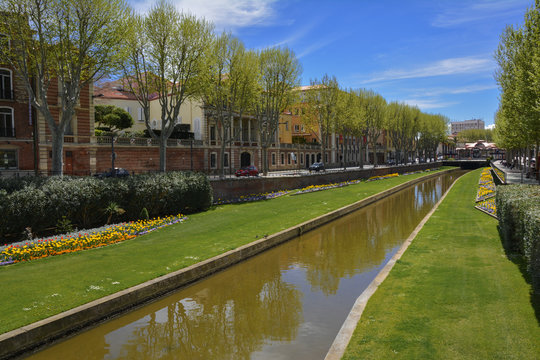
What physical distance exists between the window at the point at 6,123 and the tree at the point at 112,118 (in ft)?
51.5

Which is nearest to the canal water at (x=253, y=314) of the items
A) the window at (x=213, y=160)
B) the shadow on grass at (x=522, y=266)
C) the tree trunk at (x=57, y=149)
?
the shadow on grass at (x=522, y=266)

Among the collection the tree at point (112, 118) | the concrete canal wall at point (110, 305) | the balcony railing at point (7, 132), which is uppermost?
the tree at point (112, 118)

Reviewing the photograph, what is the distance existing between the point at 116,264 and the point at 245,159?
53.3 metres

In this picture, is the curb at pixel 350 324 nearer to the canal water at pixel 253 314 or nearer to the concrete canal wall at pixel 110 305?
the canal water at pixel 253 314

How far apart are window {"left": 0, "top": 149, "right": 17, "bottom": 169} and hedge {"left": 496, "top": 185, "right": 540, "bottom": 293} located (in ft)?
133

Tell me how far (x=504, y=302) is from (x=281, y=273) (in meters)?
6.88

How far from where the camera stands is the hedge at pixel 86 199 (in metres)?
14.9

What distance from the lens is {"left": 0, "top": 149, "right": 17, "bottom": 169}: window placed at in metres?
37.0

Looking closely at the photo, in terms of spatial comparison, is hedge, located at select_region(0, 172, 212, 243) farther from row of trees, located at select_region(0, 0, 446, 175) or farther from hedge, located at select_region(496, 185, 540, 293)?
hedge, located at select_region(496, 185, 540, 293)

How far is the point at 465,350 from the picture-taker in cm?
650

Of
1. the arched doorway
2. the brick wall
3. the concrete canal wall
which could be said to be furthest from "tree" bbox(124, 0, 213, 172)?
the arched doorway

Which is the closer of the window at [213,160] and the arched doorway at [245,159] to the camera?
the window at [213,160]

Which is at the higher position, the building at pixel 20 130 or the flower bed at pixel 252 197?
the building at pixel 20 130

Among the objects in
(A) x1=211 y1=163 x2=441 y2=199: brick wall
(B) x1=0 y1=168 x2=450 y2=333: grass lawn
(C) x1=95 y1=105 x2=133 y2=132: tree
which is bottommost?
(B) x1=0 y1=168 x2=450 y2=333: grass lawn
